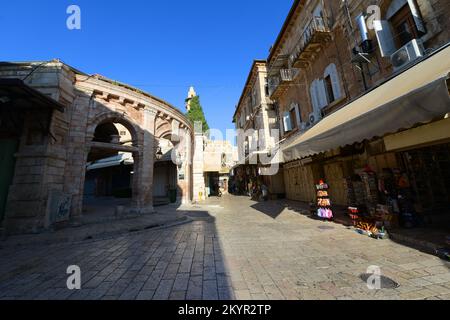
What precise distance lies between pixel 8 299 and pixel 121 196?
1824cm

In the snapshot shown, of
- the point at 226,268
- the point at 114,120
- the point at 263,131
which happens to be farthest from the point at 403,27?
the point at 114,120

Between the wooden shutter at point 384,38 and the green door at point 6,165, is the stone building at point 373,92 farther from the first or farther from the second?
the green door at point 6,165

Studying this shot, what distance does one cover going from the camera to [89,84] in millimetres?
9008

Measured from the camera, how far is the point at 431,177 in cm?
668

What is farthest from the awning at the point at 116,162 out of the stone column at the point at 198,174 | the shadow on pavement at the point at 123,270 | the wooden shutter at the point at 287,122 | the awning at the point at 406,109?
the awning at the point at 406,109

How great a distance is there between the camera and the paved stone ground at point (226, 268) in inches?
108

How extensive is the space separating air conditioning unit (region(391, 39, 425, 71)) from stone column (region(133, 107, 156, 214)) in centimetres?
1129

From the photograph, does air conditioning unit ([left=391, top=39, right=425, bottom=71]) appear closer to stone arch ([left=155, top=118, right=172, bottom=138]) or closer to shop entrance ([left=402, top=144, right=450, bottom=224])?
shop entrance ([left=402, top=144, right=450, bottom=224])

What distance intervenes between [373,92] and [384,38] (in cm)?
249

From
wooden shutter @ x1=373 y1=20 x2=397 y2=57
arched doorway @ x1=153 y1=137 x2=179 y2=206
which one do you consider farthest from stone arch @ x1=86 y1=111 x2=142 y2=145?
wooden shutter @ x1=373 y1=20 x2=397 y2=57

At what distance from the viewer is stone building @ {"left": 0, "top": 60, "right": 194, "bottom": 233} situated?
6.59 m

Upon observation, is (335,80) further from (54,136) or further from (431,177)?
(54,136)

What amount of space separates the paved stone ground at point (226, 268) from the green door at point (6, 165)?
2.84 metres
